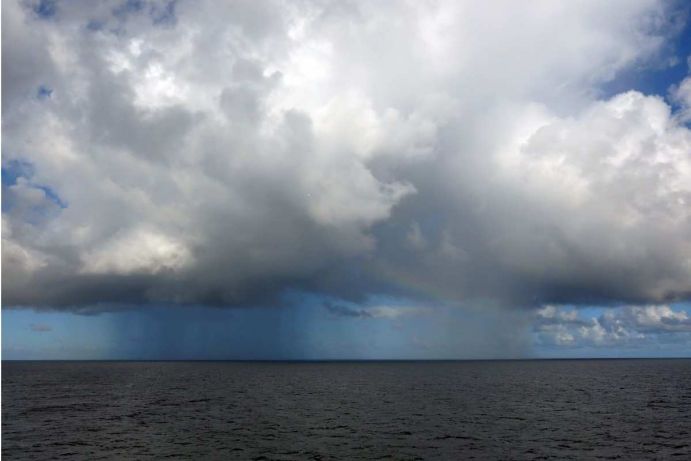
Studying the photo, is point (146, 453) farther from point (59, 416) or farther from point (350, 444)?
point (59, 416)

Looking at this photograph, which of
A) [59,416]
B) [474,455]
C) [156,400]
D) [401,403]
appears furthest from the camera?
[156,400]

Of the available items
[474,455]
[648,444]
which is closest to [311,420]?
[474,455]

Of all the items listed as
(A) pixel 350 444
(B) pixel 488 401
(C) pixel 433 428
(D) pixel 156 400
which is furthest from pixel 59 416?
(B) pixel 488 401

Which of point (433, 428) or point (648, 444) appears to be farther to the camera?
point (433, 428)

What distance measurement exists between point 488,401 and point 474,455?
56636mm

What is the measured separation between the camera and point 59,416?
8231 cm

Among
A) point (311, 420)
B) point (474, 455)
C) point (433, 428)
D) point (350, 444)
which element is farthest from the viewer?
point (311, 420)

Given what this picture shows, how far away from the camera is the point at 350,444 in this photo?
58906mm

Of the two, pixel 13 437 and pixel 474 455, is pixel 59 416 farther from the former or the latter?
pixel 474 455

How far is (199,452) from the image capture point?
55344mm

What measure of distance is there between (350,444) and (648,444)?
3602cm

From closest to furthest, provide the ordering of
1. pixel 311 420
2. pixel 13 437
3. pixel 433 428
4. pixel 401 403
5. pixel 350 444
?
1. pixel 350 444
2. pixel 13 437
3. pixel 433 428
4. pixel 311 420
5. pixel 401 403

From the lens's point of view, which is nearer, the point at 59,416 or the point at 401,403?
the point at 59,416

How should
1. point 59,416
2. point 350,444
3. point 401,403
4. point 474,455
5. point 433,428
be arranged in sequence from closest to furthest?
point 474,455, point 350,444, point 433,428, point 59,416, point 401,403
